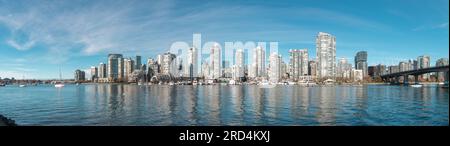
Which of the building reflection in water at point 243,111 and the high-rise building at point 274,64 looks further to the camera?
the building reflection in water at point 243,111

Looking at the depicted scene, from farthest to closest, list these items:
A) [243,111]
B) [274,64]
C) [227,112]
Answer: [243,111], [227,112], [274,64]

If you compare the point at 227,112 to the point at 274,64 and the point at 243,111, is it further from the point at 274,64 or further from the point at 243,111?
the point at 274,64

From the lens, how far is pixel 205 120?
11367 millimetres

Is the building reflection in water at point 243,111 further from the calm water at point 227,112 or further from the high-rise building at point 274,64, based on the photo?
the high-rise building at point 274,64

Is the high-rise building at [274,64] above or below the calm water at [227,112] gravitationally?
above

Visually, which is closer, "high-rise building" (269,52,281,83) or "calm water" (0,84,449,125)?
"high-rise building" (269,52,281,83)

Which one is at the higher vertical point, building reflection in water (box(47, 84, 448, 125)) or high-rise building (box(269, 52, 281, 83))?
high-rise building (box(269, 52, 281, 83))

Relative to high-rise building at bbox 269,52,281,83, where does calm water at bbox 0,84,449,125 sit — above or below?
below

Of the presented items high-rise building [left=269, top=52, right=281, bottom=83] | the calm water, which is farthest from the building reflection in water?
high-rise building [left=269, top=52, right=281, bottom=83]

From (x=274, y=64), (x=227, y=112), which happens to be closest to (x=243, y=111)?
(x=227, y=112)

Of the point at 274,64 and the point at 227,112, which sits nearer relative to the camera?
the point at 274,64

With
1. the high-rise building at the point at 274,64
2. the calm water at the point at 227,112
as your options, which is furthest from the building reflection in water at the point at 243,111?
the high-rise building at the point at 274,64

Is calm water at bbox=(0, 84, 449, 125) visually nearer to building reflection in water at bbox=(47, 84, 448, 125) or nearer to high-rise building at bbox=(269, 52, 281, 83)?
building reflection in water at bbox=(47, 84, 448, 125)
